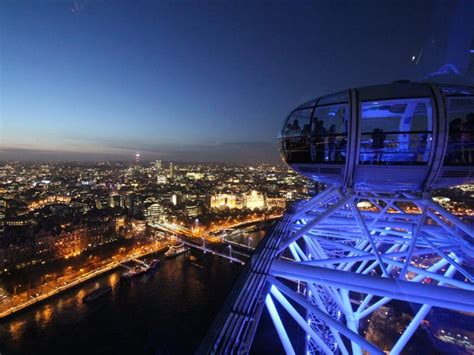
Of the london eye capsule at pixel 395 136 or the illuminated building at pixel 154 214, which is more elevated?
the london eye capsule at pixel 395 136

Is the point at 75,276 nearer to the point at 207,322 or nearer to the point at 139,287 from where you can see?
the point at 139,287

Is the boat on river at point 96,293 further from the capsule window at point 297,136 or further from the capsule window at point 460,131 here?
the capsule window at point 460,131

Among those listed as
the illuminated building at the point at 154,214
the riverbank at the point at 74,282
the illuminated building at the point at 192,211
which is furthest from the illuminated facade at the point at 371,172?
the illuminated building at the point at 192,211

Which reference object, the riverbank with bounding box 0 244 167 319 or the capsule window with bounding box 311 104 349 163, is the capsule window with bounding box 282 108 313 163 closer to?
the capsule window with bounding box 311 104 349 163

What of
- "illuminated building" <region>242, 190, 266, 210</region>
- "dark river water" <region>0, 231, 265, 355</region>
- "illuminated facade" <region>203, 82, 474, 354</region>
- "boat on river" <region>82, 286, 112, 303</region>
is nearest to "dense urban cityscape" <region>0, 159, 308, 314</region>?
"illuminated building" <region>242, 190, 266, 210</region>

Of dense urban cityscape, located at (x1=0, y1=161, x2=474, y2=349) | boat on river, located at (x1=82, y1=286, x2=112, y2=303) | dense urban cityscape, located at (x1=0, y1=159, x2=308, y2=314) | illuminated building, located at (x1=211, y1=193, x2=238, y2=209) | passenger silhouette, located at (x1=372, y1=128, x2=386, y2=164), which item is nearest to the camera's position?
passenger silhouette, located at (x1=372, y1=128, x2=386, y2=164)

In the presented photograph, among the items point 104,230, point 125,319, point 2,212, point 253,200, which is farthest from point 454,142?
point 253,200

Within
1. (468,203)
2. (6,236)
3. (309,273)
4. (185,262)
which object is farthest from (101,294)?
(468,203)

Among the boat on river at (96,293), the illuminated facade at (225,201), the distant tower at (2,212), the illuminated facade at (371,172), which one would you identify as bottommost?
the illuminated facade at (225,201)
